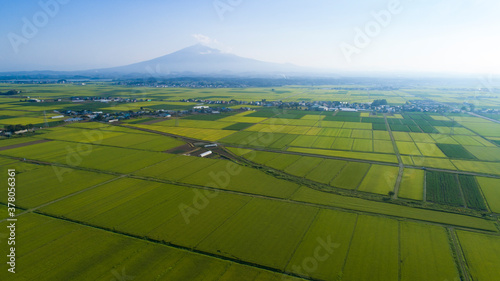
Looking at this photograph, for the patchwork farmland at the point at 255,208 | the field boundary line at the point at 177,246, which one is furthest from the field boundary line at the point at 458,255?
the field boundary line at the point at 177,246

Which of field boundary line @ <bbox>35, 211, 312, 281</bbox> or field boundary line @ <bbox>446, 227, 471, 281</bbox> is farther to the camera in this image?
field boundary line @ <bbox>35, 211, 312, 281</bbox>

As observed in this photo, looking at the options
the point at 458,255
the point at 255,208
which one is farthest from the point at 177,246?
the point at 458,255

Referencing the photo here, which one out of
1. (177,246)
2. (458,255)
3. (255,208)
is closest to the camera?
(458,255)

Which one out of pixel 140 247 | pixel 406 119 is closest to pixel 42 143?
pixel 140 247

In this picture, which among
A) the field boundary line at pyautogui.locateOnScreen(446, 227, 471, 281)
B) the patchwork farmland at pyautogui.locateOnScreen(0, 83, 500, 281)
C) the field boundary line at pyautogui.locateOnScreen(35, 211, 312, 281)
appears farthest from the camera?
the patchwork farmland at pyautogui.locateOnScreen(0, 83, 500, 281)

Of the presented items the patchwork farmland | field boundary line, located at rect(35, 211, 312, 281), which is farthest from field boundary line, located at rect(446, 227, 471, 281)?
field boundary line, located at rect(35, 211, 312, 281)

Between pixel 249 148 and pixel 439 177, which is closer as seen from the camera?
pixel 439 177

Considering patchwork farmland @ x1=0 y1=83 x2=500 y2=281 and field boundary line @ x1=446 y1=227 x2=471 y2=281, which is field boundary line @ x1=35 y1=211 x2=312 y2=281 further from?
field boundary line @ x1=446 y1=227 x2=471 y2=281

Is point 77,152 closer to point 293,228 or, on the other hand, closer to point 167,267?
point 167,267

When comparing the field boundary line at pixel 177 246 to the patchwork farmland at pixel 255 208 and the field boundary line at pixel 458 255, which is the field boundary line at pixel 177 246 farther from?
the field boundary line at pixel 458 255

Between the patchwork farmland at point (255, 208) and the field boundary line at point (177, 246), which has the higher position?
the patchwork farmland at point (255, 208)

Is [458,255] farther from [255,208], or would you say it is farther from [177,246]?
[177,246]
